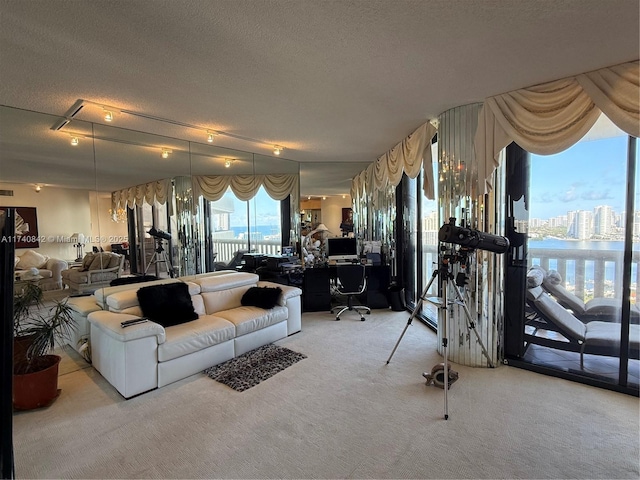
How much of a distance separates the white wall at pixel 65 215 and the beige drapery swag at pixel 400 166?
350 cm

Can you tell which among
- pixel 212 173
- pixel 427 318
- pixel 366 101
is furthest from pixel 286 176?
pixel 427 318

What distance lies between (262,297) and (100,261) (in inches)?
70.5

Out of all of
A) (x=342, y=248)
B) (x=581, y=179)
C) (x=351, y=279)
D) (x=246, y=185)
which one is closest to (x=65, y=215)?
(x=246, y=185)

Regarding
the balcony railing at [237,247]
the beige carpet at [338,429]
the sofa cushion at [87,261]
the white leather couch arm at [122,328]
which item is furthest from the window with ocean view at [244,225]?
the beige carpet at [338,429]

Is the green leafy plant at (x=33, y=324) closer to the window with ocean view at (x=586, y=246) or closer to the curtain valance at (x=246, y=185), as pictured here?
the curtain valance at (x=246, y=185)

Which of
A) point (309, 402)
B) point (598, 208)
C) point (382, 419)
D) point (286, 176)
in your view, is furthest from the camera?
point (286, 176)

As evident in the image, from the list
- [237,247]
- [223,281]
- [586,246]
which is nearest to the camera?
[586,246]

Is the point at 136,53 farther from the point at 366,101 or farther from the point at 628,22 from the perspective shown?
the point at 628,22

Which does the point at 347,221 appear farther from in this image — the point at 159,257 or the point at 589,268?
the point at 589,268

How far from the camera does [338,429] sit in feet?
6.70

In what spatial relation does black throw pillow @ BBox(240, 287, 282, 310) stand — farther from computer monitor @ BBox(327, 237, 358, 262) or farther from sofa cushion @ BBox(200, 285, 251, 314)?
computer monitor @ BBox(327, 237, 358, 262)

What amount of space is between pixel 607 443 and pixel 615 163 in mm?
2062

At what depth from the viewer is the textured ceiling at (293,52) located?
1565 mm

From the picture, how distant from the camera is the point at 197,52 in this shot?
1.91 meters
